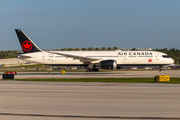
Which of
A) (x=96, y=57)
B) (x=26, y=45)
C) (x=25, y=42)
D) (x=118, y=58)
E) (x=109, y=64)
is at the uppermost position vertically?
(x=25, y=42)

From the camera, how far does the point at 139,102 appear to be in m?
14.0

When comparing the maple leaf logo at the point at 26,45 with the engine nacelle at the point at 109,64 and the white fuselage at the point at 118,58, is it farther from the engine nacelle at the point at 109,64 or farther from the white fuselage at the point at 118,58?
the engine nacelle at the point at 109,64

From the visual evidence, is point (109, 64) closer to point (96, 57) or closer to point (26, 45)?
point (96, 57)

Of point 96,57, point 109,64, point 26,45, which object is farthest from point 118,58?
point 26,45

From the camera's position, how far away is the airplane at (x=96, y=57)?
165 feet

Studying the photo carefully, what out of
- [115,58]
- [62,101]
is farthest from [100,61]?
[62,101]

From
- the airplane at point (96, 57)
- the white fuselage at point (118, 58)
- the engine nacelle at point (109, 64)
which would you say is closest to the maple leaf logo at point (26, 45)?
the airplane at point (96, 57)

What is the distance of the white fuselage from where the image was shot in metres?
50.6

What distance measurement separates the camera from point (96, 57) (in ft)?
172

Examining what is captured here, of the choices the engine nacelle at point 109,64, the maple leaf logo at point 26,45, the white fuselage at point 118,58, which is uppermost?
the maple leaf logo at point 26,45

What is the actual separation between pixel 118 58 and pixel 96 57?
4.87 m

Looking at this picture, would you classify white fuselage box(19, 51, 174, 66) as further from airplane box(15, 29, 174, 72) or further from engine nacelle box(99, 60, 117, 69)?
engine nacelle box(99, 60, 117, 69)

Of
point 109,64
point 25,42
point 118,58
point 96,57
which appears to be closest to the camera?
point 109,64

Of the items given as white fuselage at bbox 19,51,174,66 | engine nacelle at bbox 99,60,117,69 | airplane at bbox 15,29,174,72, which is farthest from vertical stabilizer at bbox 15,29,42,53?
engine nacelle at bbox 99,60,117,69
